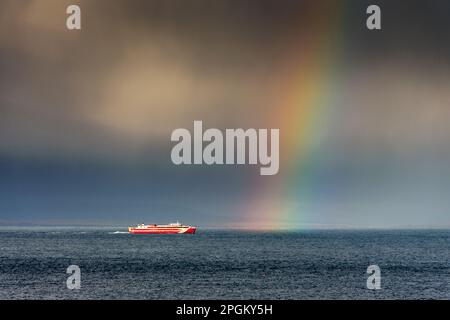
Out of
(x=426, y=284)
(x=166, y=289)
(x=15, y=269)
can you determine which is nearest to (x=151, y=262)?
(x=15, y=269)

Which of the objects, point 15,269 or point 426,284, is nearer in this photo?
point 426,284

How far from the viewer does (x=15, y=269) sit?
11081cm

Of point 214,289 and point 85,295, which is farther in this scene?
point 214,289
